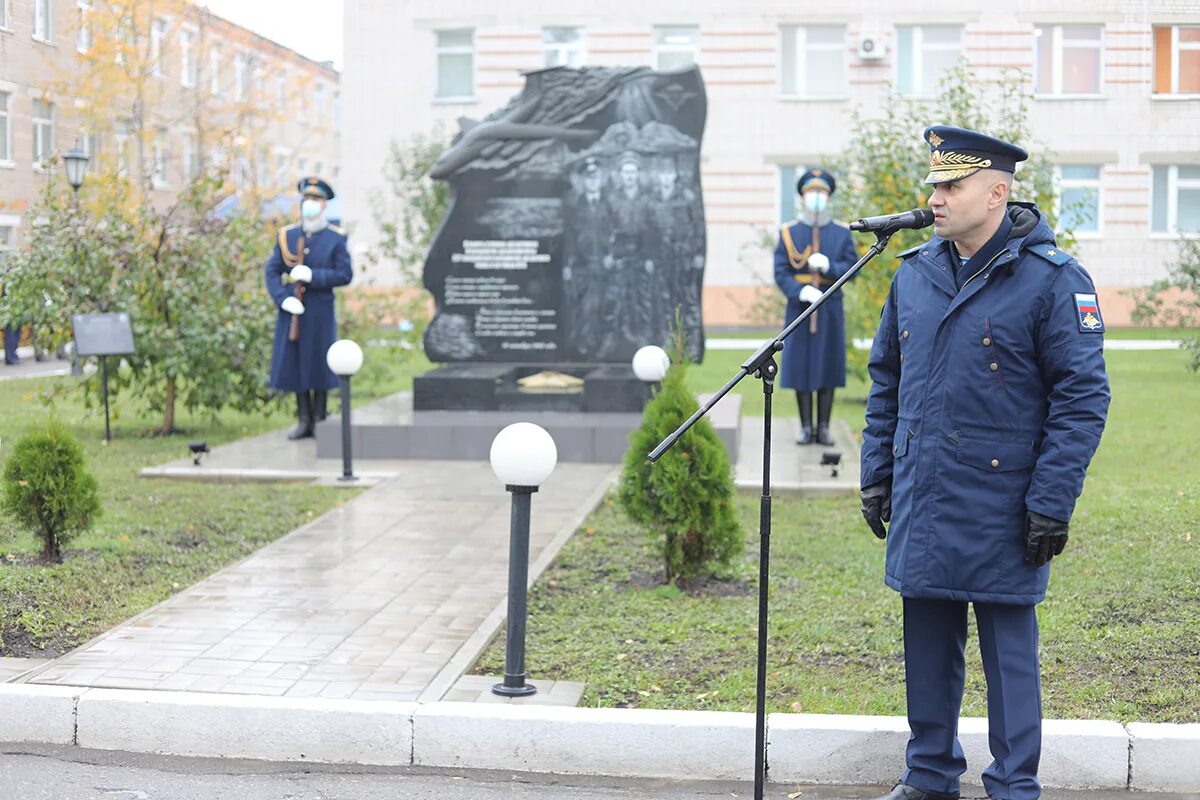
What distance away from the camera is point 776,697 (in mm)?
5574

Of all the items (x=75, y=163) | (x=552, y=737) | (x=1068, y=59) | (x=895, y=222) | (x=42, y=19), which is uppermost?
(x=1068, y=59)

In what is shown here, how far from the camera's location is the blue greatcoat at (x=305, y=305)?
12.8 meters

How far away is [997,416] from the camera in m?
4.27

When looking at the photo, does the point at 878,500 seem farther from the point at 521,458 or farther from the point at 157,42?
the point at 157,42

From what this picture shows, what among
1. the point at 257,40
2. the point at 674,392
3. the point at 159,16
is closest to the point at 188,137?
the point at 257,40

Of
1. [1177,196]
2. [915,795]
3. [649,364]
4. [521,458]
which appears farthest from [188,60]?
[915,795]

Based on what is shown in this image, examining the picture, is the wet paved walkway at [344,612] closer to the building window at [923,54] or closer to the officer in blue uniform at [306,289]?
the officer in blue uniform at [306,289]

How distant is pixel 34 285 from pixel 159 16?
13.9 m

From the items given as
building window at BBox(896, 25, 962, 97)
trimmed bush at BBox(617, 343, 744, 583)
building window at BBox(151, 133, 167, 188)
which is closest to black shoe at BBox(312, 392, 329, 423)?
trimmed bush at BBox(617, 343, 744, 583)

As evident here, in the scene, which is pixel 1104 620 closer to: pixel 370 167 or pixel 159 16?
pixel 159 16

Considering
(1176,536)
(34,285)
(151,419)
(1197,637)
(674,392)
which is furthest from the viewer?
(151,419)

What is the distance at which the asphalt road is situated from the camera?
479 cm

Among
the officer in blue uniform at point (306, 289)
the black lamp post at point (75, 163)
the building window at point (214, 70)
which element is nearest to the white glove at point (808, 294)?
the officer in blue uniform at point (306, 289)

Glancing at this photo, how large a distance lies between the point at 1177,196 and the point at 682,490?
1808 centimetres
